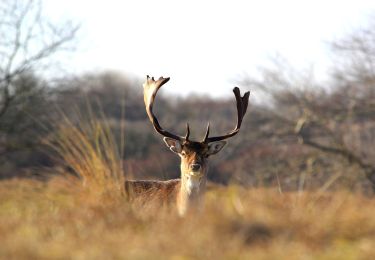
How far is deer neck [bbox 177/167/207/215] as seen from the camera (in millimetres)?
9047

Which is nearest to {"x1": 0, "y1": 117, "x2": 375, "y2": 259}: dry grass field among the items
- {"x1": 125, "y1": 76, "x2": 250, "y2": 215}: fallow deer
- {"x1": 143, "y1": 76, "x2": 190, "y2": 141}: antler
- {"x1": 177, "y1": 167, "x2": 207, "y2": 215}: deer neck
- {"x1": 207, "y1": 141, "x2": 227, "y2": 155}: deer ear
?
{"x1": 177, "y1": 167, "x2": 207, "y2": 215}: deer neck

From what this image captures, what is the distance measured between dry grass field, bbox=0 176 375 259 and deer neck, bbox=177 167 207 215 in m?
2.40

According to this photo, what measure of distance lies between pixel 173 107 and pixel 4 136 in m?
42.6

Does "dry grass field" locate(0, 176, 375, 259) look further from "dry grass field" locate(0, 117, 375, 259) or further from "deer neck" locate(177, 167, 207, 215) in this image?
"deer neck" locate(177, 167, 207, 215)

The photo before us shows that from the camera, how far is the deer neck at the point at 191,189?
9047 millimetres

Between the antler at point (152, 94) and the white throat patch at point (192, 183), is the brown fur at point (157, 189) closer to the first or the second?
the white throat patch at point (192, 183)

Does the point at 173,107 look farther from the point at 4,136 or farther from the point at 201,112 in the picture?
the point at 4,136

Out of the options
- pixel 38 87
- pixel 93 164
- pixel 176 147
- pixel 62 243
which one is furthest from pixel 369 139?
pixel 62 243

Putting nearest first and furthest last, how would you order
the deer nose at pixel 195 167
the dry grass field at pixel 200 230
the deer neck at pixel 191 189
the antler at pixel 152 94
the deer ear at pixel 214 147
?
the dry grass field at pixel 200 230
the deer neck at pixel 191 189
the deer nose at pixel 195 167
the deer ear at pixel 214 147
the antler at pixel 152 94

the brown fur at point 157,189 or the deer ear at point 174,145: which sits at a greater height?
the deer ear at point 174,145

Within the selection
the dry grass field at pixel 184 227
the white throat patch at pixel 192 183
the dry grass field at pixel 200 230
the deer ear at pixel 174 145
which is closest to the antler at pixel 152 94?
the deer ear at pixel 174 145

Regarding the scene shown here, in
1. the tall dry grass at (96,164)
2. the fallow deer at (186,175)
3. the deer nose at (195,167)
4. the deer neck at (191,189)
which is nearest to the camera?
the tall dry grass at (96,164)

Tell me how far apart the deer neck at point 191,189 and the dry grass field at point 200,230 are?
2.40 metres

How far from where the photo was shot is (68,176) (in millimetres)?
7211
